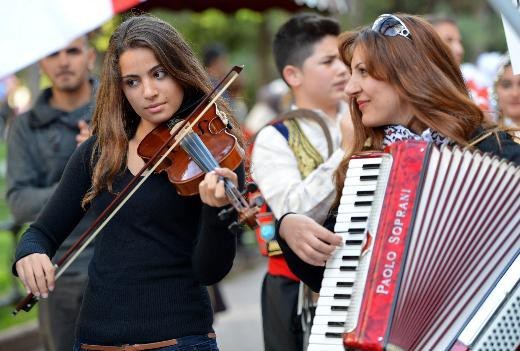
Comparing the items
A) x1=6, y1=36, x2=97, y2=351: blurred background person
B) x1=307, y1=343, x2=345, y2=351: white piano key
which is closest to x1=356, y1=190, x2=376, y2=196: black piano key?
x1=307, y1=343, x2=345, y2=351: white piano key

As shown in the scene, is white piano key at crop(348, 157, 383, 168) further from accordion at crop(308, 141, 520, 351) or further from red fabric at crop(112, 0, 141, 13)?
red fabric at crop(112, 0, 141, 13)

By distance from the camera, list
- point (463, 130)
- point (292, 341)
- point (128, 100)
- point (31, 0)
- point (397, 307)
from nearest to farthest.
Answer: point (397, 307), point (463, 130), point (128, 100), point (292, 341), point (31, 0)

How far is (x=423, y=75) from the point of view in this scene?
3326 millimetres

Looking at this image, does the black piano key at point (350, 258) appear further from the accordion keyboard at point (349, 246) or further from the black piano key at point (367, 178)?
the black piano key at point (367, 178)

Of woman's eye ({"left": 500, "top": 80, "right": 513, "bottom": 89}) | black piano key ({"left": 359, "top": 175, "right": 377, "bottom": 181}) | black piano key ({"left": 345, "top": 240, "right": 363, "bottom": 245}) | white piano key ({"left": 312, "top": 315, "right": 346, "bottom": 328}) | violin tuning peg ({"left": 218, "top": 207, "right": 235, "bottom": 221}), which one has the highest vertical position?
black piano key ({"left": 359, "top": 175, "right": 377, "bottom": 181})

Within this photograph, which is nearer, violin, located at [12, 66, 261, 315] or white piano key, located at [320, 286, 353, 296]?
white piano key, located at [320, 286, 353, 296]

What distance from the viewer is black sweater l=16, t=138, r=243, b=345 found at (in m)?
3.47

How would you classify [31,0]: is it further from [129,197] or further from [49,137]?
[129,197]

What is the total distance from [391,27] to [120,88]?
1.03 m

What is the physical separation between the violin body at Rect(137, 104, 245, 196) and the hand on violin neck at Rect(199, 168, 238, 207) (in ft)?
0.63

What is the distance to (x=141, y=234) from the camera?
3531 mm

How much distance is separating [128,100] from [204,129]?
1.27 feet

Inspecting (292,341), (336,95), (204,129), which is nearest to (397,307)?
(204,129)

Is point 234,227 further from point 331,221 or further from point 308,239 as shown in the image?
point 331,221
